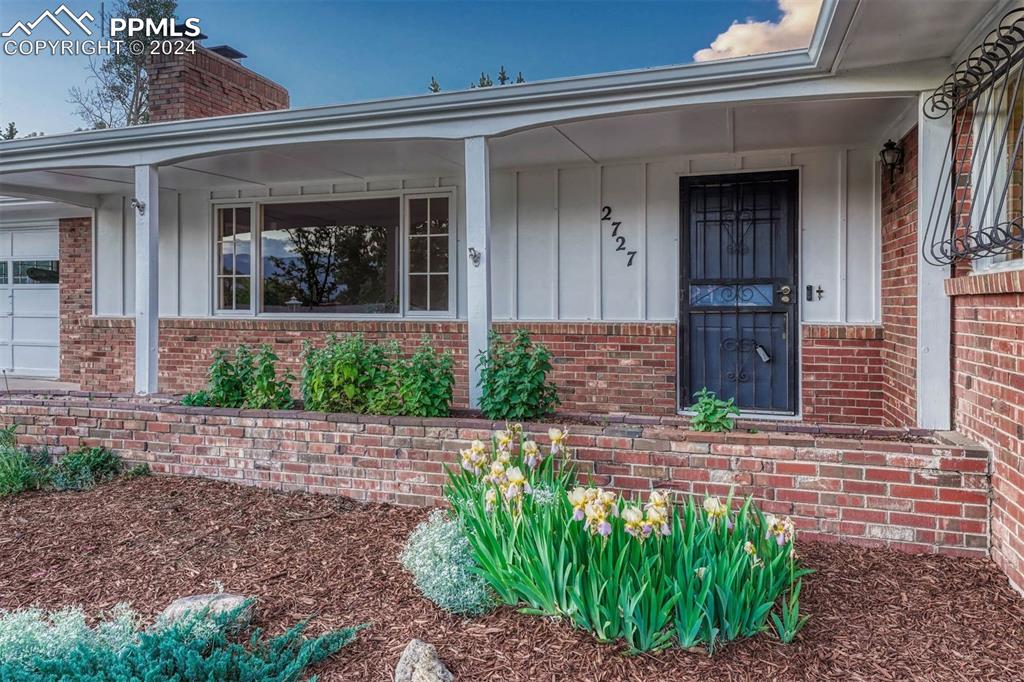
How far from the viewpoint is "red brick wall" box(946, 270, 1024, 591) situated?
2828 millimetres

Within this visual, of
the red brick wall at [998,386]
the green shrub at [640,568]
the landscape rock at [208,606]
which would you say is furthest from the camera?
the red brick wall at [998,386]

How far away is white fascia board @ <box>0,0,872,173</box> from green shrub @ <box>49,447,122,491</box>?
2.51m

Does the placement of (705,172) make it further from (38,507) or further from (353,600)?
(38,507)

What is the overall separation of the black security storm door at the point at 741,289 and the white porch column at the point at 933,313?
191cm

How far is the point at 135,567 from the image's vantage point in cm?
322

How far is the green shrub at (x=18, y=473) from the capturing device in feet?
14.5

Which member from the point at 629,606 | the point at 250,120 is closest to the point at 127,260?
the point at 250,120

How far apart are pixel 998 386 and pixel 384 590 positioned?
9.46ft

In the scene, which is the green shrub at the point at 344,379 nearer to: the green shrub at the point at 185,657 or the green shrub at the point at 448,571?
the green shrub at the point at 448,571

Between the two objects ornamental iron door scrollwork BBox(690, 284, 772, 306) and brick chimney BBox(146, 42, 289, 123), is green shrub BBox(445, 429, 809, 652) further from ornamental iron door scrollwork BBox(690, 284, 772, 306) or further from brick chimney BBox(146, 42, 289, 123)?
brick chimney BBox(146, 42, 289, 123)

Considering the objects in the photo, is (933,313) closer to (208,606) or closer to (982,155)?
(982,155)

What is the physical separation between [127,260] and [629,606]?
7807 mm

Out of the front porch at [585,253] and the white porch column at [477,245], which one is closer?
the white porch column at [477,245]

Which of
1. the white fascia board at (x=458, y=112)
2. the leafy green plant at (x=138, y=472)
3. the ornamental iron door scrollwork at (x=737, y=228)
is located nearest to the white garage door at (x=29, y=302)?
the white fascia board at (x=458, y=112)
